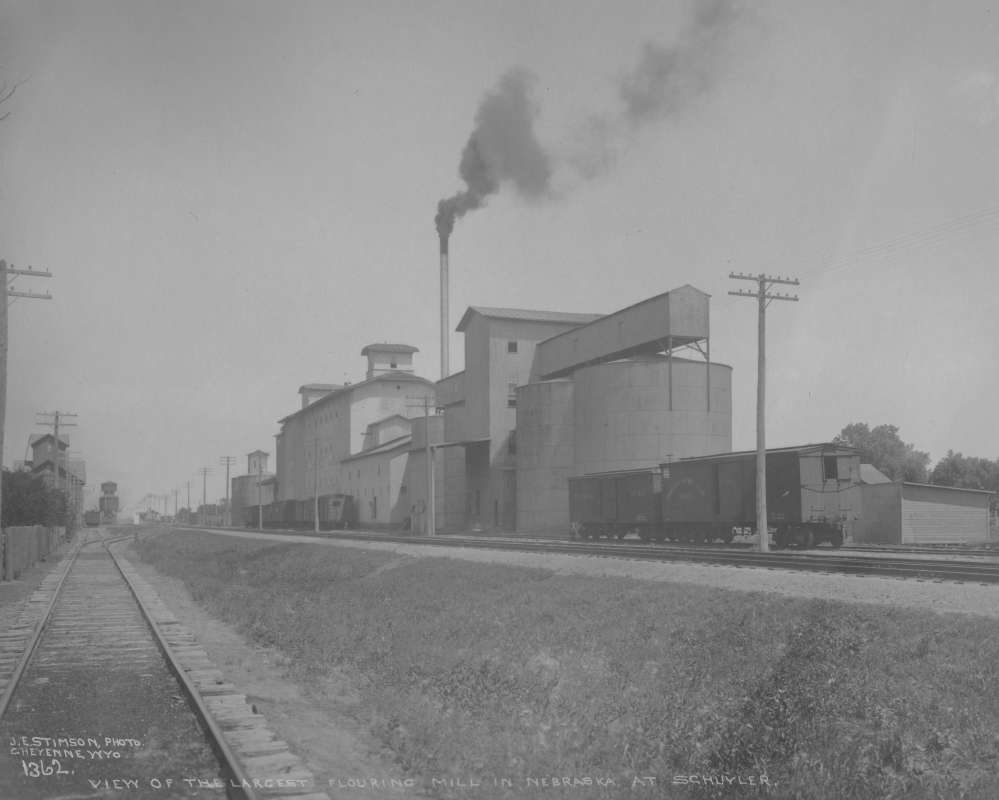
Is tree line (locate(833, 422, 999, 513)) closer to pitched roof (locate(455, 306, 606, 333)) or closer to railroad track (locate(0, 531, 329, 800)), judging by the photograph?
pitched roof (locate(455, 306, 606, 333))

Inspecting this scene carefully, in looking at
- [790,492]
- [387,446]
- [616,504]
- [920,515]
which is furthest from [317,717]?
[387,446]

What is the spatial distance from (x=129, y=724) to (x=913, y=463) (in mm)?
98061

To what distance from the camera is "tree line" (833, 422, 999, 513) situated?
81.6 metres

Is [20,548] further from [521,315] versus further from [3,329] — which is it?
[521,315]

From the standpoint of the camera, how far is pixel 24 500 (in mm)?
45812

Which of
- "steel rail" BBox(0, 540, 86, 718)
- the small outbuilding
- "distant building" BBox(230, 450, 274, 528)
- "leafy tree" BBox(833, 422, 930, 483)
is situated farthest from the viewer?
"distant building" BBox(230, 450, 274, 528)

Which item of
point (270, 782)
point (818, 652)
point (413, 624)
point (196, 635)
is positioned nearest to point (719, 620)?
point (818, 652)

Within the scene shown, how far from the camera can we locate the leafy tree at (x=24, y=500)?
144 feet

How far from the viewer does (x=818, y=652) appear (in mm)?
10719

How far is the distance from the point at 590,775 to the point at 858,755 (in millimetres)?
2410

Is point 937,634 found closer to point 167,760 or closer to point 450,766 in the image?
point 450,766

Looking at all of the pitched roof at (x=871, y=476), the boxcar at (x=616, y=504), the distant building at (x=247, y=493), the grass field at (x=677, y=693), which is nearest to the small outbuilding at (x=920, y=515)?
the pitched roof at (x=871, y=476)

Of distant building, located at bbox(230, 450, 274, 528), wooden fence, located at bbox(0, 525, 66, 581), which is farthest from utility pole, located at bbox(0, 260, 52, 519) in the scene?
distant building, located at bbox(230, 450, 274, 528)

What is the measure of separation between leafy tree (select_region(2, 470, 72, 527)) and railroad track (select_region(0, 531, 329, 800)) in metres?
30.4
